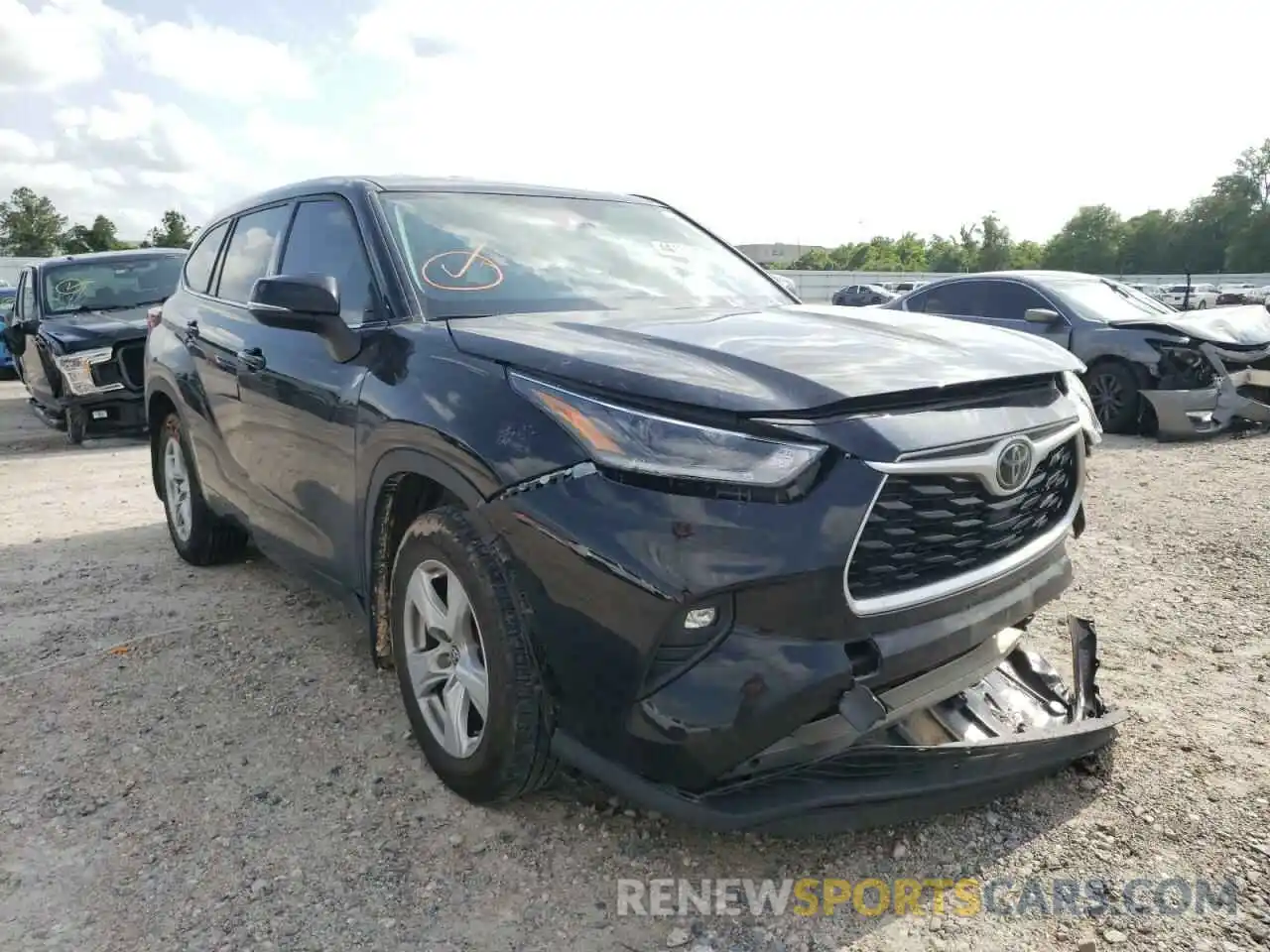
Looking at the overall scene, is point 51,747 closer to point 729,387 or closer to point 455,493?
point 455,493

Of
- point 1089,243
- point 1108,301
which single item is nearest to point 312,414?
point 1108,301

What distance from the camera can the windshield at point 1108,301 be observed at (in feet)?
29.2

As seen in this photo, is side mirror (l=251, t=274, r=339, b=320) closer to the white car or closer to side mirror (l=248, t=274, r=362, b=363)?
side mirror (l=248, t=274, r=362, b=363)

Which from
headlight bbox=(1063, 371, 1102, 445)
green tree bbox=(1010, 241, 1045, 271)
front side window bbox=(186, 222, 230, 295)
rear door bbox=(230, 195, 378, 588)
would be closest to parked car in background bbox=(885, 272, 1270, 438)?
front side window bbox=(186, 222, 230, 295)

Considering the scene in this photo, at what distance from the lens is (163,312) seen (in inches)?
208

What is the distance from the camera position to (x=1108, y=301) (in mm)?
9234

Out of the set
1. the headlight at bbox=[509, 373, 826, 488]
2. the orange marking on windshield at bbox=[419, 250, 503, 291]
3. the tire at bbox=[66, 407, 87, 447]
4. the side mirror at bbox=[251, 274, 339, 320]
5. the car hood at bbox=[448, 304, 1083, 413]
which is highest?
the orange marking on windshield at bbox=[419, 250, 503, 291]

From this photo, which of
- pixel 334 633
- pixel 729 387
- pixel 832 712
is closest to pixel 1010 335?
pixel 729 387

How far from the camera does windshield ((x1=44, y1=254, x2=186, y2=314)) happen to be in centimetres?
1011

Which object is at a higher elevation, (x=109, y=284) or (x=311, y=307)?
(x=109, y=284)

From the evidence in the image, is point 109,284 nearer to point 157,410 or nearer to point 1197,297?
point 157,410

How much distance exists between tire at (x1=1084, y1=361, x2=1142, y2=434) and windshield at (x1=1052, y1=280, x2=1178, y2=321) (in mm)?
498

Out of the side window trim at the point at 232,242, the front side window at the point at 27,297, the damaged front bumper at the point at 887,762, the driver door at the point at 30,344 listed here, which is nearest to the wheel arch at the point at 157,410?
the side window trim at the point at 232,242

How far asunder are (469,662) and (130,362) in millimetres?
8227
